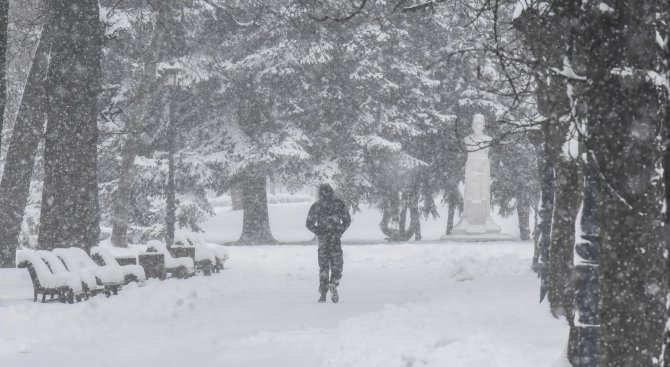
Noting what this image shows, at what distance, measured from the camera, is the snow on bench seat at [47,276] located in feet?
39.6

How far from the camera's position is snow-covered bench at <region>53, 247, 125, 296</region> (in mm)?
13203

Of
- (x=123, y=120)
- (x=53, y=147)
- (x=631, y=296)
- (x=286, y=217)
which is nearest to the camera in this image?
(x=631, y=296)

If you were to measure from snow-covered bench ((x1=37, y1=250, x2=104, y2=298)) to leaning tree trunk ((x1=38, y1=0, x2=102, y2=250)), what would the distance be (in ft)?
5.20

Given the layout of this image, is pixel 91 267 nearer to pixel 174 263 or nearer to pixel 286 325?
pixel 286 325

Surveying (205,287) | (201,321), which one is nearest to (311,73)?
(205,287)

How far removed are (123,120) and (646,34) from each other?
26.4m

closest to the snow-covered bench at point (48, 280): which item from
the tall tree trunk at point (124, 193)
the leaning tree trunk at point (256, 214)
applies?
the tall tree trunk at point (124, 193)

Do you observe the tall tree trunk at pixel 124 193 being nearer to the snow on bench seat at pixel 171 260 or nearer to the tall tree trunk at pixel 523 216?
the snow on bench seat at pixel 171 260

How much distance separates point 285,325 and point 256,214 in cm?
2164

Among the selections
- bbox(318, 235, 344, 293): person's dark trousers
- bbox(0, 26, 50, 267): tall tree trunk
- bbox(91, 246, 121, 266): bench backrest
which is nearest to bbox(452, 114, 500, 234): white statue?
bbox(318, 235, 344, 293): person's dark trousers

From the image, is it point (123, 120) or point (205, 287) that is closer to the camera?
point (205, 287)

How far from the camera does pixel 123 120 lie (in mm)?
29812

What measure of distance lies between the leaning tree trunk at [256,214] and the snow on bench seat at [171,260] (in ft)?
49.3

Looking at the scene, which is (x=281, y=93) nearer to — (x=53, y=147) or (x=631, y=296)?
(x=53, y=147)
